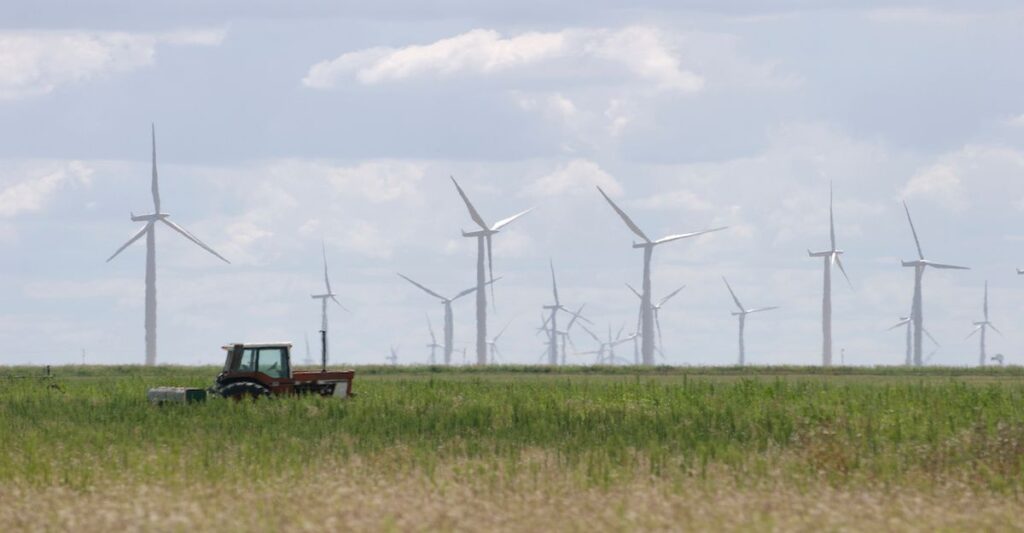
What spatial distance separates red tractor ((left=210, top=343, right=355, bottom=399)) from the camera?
4362cm

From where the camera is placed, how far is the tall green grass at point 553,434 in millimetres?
27344

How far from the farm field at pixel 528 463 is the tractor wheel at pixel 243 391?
1.50 meters

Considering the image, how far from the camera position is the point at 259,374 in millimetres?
43969

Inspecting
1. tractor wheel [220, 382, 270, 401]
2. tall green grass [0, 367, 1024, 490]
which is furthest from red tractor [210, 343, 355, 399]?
tall green grass [0, 367, 1024, 490]

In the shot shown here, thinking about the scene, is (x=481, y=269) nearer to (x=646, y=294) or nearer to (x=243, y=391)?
(x=646, y=294)

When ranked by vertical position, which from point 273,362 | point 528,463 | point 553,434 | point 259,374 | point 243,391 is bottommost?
point 528,463

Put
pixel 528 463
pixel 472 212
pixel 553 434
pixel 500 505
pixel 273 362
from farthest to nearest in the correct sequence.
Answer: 1. pixel 472 212
2. pixel 273 362
3. pixel 553 434
4. pixel 528 463
5. pixel 500 505

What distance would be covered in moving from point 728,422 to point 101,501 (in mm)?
18113

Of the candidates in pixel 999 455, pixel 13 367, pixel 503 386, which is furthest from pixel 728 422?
pixel 13 367

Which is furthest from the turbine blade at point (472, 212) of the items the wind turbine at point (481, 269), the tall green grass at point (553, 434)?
the tall green grass at point (553, 434)

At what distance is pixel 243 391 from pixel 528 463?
57.7ft

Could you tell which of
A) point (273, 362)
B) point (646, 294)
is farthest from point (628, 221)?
point (273, 362)

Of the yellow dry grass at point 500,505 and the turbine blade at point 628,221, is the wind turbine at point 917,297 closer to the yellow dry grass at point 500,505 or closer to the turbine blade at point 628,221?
the turbine blade at point 628,221

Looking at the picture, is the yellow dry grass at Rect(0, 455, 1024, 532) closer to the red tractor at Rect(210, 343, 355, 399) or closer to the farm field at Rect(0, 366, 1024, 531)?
the farm field at Rect(0, 366, 1024, 531)
